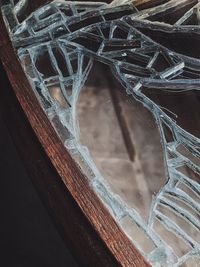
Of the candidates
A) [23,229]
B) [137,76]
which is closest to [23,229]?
[23,229]

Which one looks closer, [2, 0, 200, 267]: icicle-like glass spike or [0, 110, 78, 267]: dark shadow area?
[2, 0, 200, 267]: icicle-like glass spike

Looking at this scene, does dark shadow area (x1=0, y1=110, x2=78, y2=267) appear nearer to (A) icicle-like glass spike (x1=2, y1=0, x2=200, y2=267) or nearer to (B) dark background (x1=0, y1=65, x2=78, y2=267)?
(B) dark background (x1=0, y1=65, x2=78, y2=267)

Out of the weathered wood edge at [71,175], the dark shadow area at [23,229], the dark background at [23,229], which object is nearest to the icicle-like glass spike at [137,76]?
the weathered wood edge at [71,175]

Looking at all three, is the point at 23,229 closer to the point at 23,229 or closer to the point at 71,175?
the point at 23,229

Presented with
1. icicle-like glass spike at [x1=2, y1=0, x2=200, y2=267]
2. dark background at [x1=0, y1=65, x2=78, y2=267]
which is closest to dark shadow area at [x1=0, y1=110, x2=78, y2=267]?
dark background at [x1=0, y1=65, x2=78, y2=267]

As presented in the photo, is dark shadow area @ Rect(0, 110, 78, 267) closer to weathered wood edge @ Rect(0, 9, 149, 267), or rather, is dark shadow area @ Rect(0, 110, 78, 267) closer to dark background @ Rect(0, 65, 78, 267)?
dark background @ Rect(0, 65, 78, 267)

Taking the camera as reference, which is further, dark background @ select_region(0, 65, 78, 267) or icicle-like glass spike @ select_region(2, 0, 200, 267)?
dark background @ select_region(0, 65, 78, 267)
